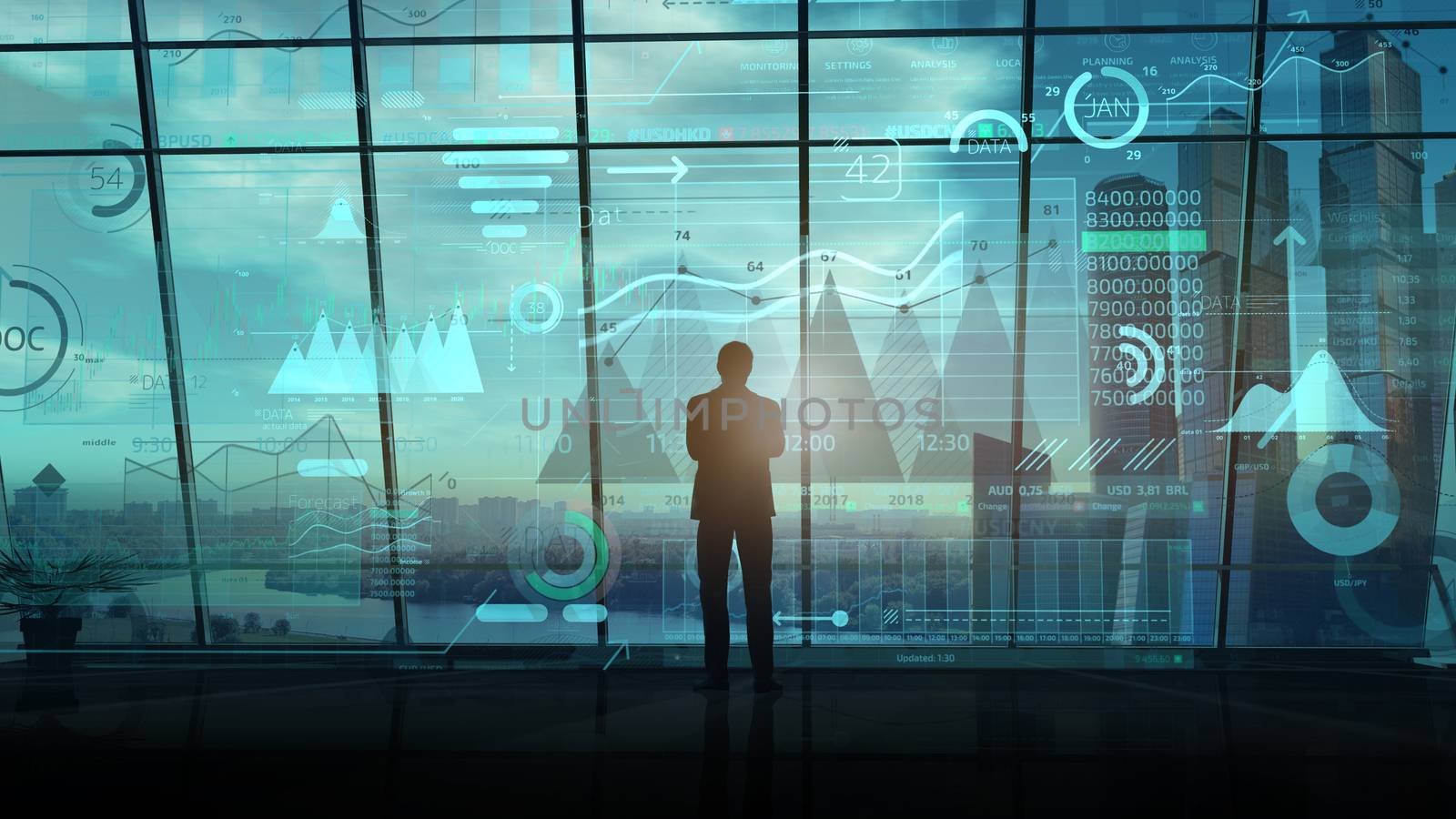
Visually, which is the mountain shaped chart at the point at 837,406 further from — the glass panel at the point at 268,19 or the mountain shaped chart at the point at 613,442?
the glass panel at the point at 268,19

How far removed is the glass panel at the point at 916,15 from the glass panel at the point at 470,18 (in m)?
1.31

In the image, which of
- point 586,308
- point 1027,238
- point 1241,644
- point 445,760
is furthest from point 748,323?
point 1241,644

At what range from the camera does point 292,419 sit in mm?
4996

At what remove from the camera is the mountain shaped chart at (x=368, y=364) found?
16.4ft

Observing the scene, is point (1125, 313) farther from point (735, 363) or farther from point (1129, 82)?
point (735, 363)

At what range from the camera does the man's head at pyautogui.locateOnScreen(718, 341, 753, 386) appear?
16.0 feet

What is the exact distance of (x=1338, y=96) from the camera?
495cm

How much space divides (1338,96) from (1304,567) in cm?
234

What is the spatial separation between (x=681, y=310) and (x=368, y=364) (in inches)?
62.9

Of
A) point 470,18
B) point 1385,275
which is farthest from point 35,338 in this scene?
point 1385,275

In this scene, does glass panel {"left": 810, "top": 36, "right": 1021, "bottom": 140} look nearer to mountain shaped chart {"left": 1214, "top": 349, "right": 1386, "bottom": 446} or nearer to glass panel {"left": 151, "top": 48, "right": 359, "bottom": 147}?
mountain shaped chart {"left": 1214, "top": 349, "right": 1386, "bottom": 446}

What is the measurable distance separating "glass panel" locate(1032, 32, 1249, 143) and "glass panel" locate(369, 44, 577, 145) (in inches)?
92.5

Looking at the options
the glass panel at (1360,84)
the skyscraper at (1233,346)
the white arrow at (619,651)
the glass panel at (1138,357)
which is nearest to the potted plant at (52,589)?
the white arrow at (619,651)

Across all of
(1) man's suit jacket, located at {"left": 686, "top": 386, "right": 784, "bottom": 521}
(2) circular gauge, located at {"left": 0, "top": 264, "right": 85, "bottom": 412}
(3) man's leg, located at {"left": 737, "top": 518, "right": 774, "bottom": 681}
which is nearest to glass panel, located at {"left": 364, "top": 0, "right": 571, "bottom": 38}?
(1) man's suit jacket, located at {"left": 686, "top": 386, "right": 784, "bottom": 521}
